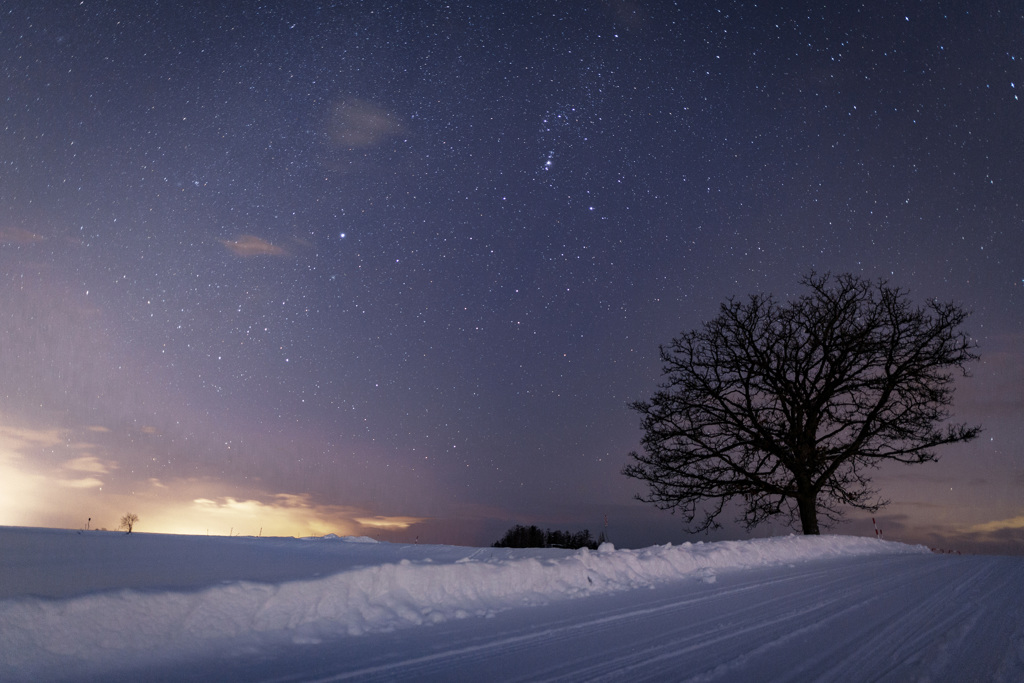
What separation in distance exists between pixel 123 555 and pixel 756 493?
15977 millimetres

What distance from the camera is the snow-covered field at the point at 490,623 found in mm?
3152

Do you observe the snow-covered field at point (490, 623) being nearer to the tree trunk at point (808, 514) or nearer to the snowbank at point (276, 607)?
the snowbank at point (276, 607)

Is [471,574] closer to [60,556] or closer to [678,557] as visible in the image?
[678,557]

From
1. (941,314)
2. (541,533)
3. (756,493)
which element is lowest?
(541,533)

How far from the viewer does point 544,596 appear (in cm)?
566

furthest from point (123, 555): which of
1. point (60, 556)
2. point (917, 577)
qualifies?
point (917, 577)

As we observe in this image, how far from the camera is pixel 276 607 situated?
418 cm

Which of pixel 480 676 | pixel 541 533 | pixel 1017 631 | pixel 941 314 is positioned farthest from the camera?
pixel 541 533

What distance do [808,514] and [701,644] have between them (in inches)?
604

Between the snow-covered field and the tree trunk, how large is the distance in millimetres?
10148

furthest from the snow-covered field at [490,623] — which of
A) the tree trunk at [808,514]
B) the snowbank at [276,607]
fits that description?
the tree trunk at [808,514]

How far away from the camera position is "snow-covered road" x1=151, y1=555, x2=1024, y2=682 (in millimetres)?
3062

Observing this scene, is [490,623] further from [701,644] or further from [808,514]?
[808,514]

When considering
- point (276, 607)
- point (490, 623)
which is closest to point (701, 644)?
point (490, 623)
